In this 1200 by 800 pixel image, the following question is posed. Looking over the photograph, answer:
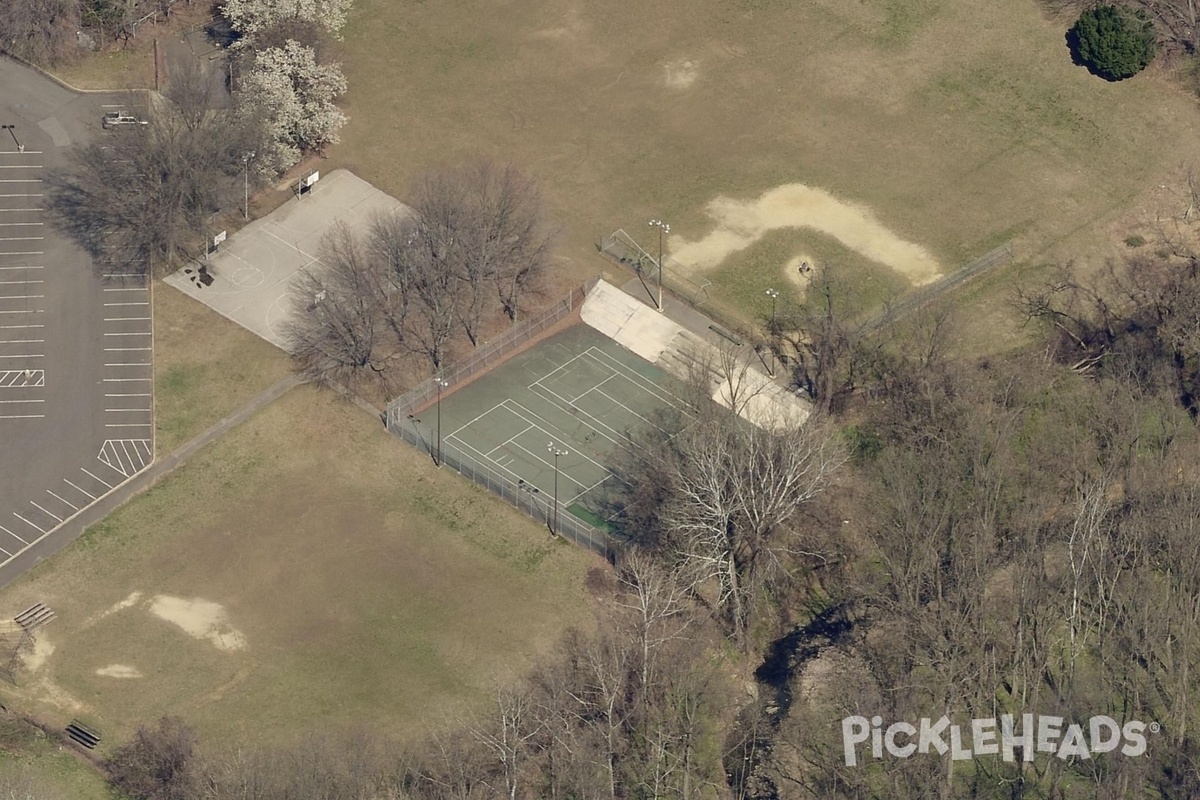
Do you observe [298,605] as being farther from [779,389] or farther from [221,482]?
[779,389]

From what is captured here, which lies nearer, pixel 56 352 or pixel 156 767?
pixel 156 767

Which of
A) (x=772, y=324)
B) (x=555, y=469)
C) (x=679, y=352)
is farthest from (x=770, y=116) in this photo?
(x=555, y=469)

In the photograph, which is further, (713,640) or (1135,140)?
(1135,140)

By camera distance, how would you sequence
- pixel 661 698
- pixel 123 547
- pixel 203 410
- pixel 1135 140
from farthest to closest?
pixel 1135 140 < pixel 203 410 < pixel 123 547 < pixel 661 698

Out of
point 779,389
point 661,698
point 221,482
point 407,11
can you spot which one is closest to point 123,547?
point 221,482

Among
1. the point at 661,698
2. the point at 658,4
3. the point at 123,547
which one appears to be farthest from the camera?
the point at 658,4

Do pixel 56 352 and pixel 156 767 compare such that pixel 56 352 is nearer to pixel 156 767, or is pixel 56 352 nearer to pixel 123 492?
pixel 123 492

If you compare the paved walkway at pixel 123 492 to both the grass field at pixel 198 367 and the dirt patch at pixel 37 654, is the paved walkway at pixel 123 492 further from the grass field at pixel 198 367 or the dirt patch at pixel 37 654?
the dirt patch at pixel 37 654
